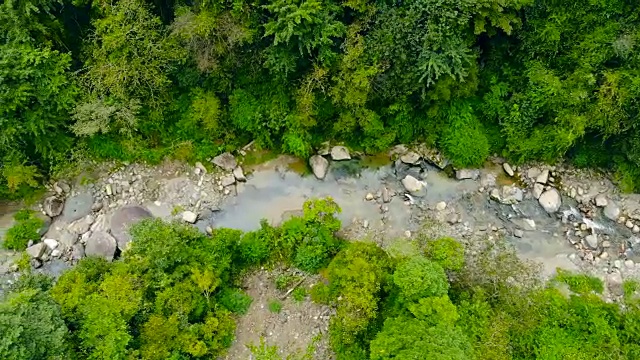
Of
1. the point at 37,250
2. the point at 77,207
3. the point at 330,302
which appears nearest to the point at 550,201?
the point at 330,302

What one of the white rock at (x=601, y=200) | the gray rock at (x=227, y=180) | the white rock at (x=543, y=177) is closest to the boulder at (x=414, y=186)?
the white rock at (x=543, y=177)

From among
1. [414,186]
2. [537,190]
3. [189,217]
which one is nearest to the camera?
[189,217]

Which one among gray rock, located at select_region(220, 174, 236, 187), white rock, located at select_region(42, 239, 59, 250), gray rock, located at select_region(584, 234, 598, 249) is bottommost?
gray rock, located at select_region(584, 234, 598, 249)

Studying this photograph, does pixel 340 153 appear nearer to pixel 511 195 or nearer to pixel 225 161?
pixel 225 161

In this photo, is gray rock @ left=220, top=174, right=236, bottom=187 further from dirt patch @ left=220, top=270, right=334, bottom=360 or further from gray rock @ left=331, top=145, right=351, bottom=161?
gray rock @ left=331, top=145, right=351, bottom=161

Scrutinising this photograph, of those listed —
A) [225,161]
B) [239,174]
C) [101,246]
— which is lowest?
[101,246]

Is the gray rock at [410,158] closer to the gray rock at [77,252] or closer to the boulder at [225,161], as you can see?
the boulder at [225,161]

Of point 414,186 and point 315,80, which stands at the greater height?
point 315,80

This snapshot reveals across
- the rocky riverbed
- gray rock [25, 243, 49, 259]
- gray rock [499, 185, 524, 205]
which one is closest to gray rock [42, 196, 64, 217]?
the rocky riverbed
